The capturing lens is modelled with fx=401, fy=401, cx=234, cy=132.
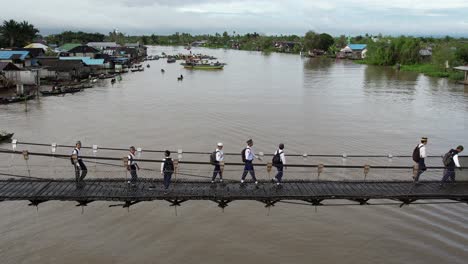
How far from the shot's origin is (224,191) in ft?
38.6

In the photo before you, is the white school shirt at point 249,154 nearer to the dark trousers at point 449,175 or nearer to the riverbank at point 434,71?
the dark trousers at point 449,175

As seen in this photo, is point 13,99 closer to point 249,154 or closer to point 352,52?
point 249,154

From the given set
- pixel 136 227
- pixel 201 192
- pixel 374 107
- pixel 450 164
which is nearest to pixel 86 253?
pixel 136 227

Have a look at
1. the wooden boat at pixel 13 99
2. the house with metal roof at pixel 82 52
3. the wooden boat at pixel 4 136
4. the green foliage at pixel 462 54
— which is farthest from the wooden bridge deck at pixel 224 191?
the green foliage at pixel 462 54

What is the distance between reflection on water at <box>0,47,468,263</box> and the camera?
1350cm

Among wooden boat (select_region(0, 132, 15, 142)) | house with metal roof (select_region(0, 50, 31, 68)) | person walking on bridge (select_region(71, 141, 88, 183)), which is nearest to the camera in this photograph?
person walking on bridge (select_region(71, 141, 88, 183))

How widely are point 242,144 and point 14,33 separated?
241ft

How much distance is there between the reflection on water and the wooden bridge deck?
252cm

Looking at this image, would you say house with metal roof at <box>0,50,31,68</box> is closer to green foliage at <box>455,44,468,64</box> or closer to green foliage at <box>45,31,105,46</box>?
green foliage at <box>455,44,468,64</box>

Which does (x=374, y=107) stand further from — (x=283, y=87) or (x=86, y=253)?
(x=86, y=253)

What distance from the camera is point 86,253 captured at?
520 inches

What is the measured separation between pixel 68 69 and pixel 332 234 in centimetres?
5009

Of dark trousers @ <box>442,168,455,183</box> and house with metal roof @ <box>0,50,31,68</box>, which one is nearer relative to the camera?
dark trousers @ <box>442,168,455,183</box>

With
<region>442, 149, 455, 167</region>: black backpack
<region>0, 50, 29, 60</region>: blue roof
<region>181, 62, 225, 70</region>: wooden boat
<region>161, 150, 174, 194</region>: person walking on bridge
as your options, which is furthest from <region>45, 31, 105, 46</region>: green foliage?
<region>442, 149, 455, 167</region>: black backpack
